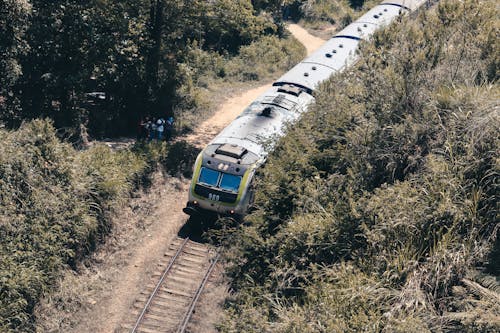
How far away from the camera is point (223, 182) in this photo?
19062 millimetres

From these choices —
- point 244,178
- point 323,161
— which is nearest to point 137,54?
point 244,178

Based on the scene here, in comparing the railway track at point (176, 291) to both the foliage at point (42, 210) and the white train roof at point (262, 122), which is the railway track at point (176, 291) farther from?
the white train roof at point (262, 122)

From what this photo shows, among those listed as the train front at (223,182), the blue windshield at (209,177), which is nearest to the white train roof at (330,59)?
the train front at (223,182)

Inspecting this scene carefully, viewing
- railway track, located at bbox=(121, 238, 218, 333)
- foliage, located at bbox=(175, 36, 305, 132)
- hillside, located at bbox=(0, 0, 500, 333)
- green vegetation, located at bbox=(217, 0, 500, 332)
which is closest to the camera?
green vegetation, located at bbox=(217, 0, 500, 332)

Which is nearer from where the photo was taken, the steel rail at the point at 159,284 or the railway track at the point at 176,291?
the steel rail at the point at 159,284

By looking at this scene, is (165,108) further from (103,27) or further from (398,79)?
(398,79)

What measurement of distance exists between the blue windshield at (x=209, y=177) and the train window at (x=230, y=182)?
25cm

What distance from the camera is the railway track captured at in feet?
52.8

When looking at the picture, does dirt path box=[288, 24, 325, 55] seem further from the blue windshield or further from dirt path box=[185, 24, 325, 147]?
the blue windshield

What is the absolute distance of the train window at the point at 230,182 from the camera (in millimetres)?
18891

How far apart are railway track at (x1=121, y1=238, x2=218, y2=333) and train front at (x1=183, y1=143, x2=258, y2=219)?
1.49 metres

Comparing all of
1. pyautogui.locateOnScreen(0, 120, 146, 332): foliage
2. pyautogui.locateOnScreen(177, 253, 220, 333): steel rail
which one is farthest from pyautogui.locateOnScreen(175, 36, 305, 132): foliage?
pyautogui.locateOnScreen(177, 253, 220, 333): steel rail

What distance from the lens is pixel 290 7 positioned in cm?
5881

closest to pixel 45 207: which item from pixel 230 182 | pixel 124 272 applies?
pixel 124 272
